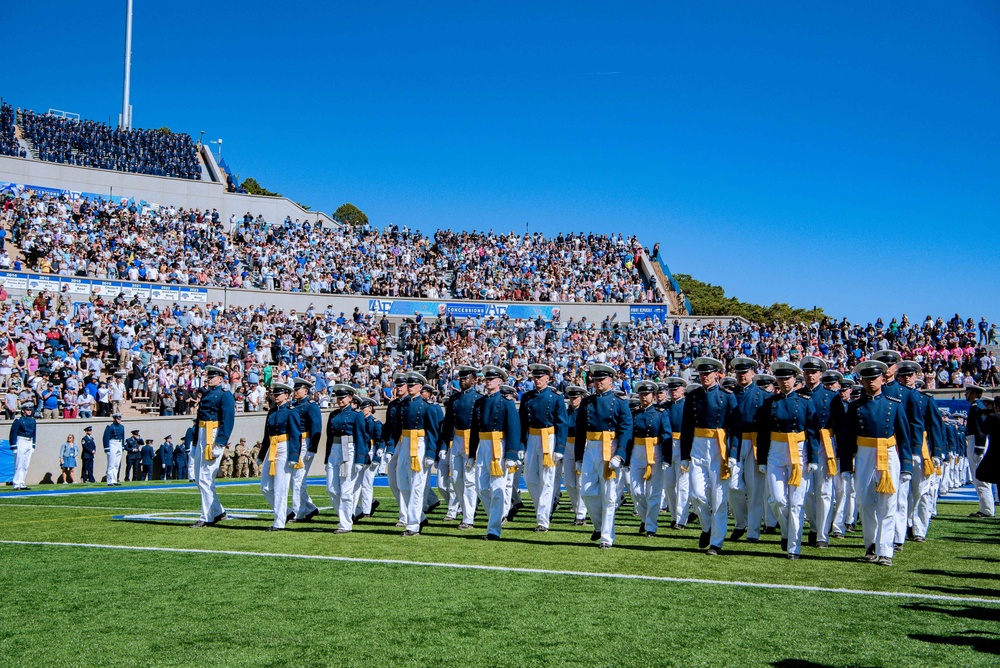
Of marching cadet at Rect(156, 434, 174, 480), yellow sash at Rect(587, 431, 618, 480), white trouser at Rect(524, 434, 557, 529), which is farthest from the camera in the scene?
marching cadet at Rect(156, 434, 174, 480)

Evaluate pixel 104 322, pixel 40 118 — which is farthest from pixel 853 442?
pixel 40 118

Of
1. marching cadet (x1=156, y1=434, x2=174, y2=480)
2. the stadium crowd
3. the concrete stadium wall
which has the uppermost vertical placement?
the stadium crowd

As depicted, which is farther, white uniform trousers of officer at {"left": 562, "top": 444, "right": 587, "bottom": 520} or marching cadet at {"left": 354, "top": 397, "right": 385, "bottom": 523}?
marching cadet at {"left": 354, "top": 397, "right": 385, "bottom": 523}

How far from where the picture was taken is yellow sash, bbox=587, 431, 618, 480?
11039mm

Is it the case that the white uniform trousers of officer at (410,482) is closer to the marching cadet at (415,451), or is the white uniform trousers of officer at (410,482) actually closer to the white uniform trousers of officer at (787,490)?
the marching cadet at (415,451)

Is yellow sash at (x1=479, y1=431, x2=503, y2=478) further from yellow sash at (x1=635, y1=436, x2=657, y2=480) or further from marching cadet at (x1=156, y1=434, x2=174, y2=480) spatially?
marching cadet at (x1=156, y1=434, x2=174, y2=480)

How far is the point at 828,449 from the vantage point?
11.6 m

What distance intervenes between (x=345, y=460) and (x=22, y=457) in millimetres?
12388

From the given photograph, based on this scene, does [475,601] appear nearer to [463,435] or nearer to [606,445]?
[606,445]

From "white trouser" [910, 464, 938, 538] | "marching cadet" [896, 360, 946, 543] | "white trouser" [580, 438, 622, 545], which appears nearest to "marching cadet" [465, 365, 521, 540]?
"white trouser" [580, 438, 622, 545]

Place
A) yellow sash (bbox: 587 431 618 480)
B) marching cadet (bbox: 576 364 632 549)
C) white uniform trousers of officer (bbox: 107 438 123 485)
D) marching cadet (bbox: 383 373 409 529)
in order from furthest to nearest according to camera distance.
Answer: white uniform trousers of officer (bbox: 107 438 123 485) → marching cadet (bbox: 383 373 409 529) → yellow sash (bbox: 587 431 618 480) → marching cadet (bbox: 576 364 632 549)

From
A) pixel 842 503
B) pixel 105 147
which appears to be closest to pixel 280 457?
pixel 842 503

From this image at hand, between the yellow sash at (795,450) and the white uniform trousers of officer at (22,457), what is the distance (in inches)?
694

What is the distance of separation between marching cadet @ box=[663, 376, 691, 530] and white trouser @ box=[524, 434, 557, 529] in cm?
179
